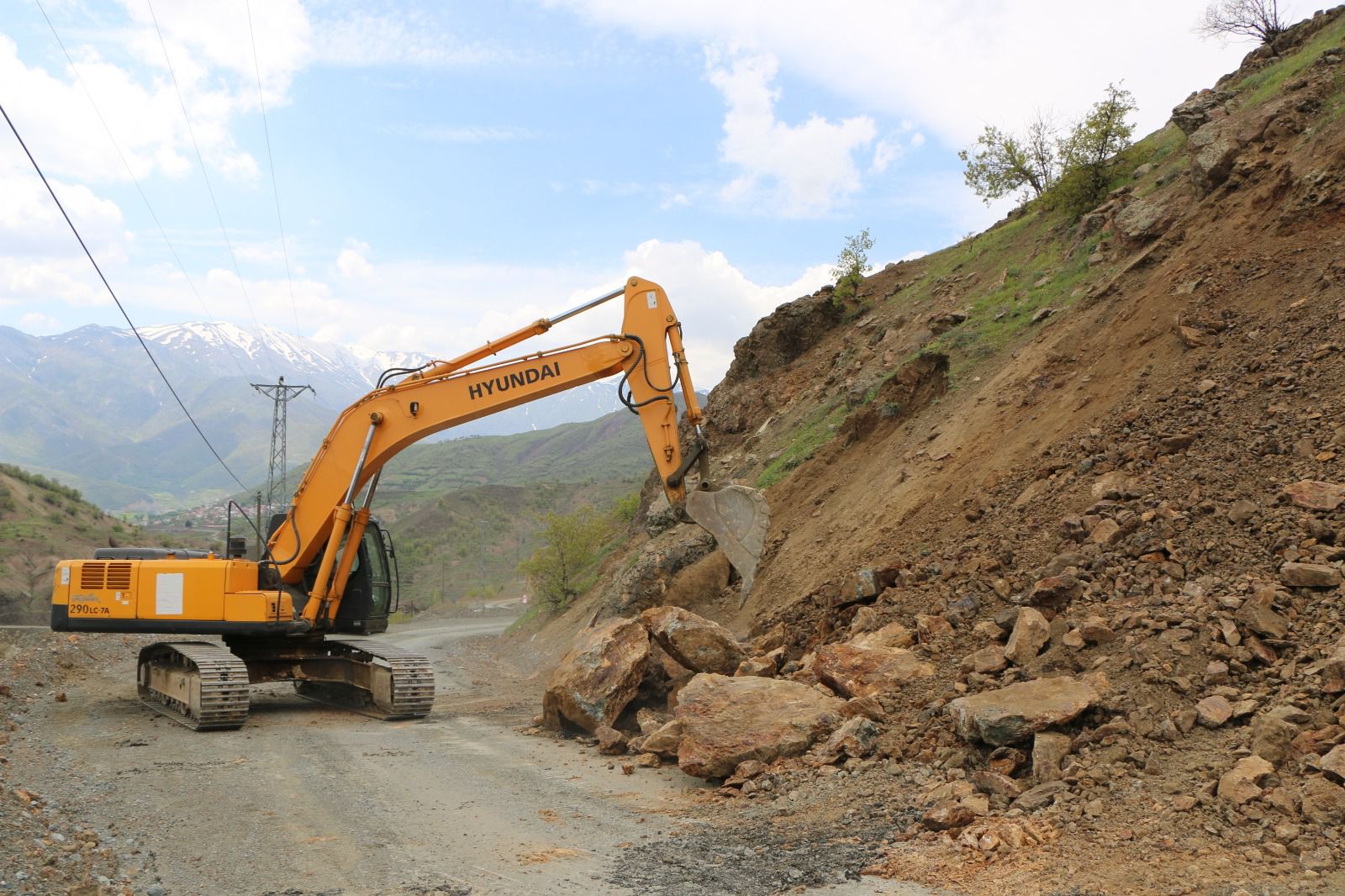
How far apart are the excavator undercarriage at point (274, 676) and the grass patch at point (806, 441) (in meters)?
8.03

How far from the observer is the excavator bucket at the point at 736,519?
38.9 feet

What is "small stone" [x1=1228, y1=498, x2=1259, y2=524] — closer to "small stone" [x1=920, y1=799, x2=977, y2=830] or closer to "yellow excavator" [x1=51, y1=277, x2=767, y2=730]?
"small stone" [x1=920, y1=799, x2=977, y2=830]

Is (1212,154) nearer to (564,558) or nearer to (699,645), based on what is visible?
(699,645)

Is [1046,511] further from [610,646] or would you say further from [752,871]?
[752,871]

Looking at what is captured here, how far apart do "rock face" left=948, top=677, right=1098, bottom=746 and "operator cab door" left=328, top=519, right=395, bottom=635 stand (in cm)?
947

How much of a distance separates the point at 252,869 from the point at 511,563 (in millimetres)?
73498

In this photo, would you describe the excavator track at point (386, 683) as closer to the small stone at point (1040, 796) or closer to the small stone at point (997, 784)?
the small stone at point (997, 784)

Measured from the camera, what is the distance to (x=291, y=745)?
448 inches

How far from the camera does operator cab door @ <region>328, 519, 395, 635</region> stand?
14.4 meters

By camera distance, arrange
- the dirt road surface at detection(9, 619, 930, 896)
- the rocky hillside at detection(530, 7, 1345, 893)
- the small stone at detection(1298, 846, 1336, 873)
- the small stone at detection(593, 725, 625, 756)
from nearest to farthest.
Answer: the small stone at detection(1298, 846, 1336, 873)
the rocky hillside at detection(530, 7, 1345, 893)
the dirt road surface at detection(9, 619, 930, 896)
the small stone at detection(593, 725, 625, 756)

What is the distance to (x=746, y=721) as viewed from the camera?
9.16 metres

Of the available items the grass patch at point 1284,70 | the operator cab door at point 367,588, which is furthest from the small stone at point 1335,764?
the grass patch at point 1284,70

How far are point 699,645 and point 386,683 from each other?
16.2 feet

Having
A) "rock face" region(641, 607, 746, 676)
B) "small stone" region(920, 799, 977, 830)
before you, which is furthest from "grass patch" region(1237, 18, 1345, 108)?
"small stone" region(920, 799, 977, 830)
